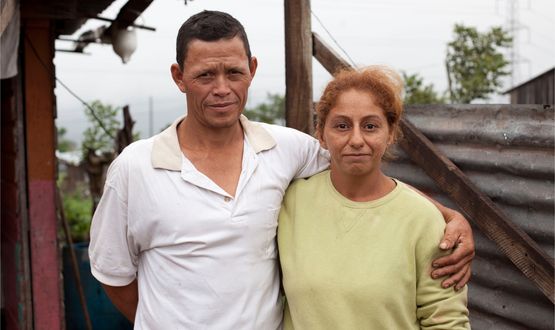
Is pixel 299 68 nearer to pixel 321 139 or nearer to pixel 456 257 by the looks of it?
pixel 321 139

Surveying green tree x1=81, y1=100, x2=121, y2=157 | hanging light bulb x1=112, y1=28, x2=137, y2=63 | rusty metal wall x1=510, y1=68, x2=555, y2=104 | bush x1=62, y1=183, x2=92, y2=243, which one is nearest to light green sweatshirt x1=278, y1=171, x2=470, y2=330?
hanging light bulb x1=112, y1=28, x2=137, y2=63

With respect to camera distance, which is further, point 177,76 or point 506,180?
point 506,180

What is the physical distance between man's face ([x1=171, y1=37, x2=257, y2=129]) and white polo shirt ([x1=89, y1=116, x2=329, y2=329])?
0.16 m

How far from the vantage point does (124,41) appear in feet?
22.1

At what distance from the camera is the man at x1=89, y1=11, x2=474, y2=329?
2264 mm

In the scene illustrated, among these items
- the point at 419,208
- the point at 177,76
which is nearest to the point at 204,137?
the point at 177,76

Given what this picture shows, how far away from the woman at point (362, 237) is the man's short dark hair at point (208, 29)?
13.8 inches

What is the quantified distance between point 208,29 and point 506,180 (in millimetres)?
1505

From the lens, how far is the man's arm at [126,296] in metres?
2.54

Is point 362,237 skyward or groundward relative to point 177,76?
groundward

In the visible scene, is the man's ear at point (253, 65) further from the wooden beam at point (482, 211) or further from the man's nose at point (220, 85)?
the wooden beam at point (482, 211)

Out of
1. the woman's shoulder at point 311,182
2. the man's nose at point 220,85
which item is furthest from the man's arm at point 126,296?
the man's nose at point 220,85

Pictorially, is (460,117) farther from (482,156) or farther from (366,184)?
(366,184)

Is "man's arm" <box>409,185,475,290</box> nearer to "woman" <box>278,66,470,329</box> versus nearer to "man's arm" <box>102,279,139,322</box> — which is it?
"woman" <box>278,66,470,329</box>
